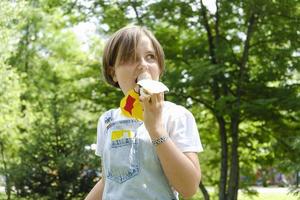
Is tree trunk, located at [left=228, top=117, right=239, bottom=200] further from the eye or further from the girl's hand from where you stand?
the girl's hand

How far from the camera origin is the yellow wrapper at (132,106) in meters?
1.17

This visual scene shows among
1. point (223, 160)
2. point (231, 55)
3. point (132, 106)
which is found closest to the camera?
point (132, 106)

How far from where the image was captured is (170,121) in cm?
127

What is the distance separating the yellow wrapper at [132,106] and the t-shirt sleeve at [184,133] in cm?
11

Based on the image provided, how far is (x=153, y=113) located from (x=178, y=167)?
0.14 meters

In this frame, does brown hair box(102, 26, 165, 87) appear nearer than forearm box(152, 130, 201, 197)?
No

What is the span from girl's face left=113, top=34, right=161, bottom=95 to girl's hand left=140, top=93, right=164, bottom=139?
0.16 metres

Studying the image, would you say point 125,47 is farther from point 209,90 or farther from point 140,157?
point 209,90

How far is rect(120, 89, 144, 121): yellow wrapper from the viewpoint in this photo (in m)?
1.17

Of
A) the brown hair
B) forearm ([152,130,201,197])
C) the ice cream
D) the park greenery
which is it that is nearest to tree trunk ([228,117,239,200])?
the park greenery

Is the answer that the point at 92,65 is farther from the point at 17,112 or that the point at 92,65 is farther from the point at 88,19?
the point at 17,112

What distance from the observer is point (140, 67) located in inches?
50.2

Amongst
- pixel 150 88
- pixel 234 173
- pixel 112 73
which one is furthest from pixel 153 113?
pixel 234 173

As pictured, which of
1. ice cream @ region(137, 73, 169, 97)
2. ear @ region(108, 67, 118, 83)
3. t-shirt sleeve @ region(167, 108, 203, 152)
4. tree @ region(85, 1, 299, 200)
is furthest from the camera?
tree @ region(85, 1, 299, 200)
